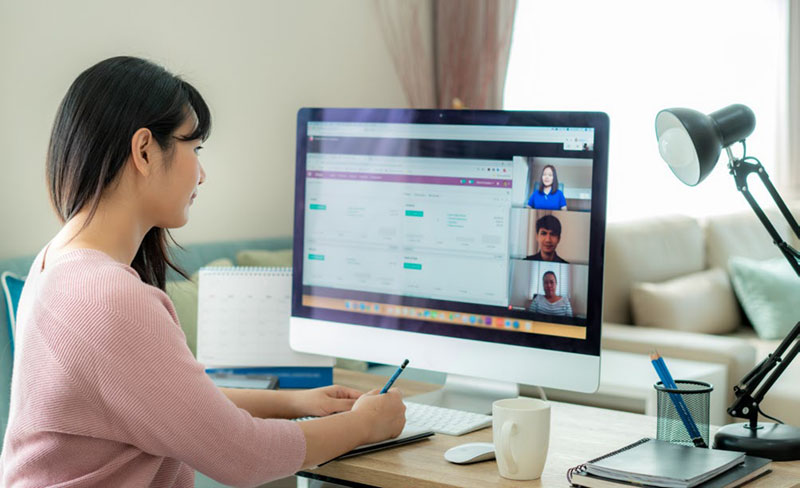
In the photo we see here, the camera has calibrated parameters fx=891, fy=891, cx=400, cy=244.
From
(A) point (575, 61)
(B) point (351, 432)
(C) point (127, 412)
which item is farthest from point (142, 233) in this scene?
(A) point (575, 61)

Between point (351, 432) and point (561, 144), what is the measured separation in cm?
53

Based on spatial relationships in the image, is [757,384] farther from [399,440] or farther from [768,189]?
[399,440]

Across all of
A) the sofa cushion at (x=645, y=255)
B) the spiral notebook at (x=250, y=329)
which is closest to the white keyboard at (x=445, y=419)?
the spiral notebook at (x=250, y=329)

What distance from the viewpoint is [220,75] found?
2.89 meters

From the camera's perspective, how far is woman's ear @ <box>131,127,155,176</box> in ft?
3.55

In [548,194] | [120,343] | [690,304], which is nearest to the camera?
[120,343]

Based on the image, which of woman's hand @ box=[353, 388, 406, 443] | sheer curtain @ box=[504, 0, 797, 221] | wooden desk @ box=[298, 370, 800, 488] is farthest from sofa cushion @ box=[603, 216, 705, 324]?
woman's hand @ box=[353, 388, 406, 443]

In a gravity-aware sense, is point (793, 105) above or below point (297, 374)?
above

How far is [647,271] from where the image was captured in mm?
3359

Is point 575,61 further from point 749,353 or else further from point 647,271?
point 749,353

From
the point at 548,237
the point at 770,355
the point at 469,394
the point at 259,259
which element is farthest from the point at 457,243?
the point at 259,259

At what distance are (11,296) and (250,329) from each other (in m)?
0.68

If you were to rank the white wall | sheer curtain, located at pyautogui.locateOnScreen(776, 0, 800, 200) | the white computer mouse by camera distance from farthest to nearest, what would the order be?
sheer curtain, located at pyautogui.locateOnScreen(776, 0, 800, 200), the white wall, the white computer mouse

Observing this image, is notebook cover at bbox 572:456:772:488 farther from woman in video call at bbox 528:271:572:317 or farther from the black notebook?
woman in video call at bbox 528:271:572:317
